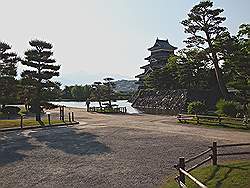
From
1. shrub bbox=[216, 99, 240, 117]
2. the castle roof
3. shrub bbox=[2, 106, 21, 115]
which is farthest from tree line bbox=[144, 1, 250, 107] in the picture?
shrub bbox=[2, 106, 21, 115]

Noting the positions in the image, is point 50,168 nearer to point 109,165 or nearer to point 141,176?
point 109,165

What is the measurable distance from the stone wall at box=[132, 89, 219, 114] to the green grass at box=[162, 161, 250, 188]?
1111 inches

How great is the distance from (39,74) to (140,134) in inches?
483

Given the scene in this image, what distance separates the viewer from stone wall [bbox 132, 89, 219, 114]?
41.1m

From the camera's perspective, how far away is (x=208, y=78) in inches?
1678

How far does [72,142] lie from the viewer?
55.2ft

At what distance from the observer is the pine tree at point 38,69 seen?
26812 mm

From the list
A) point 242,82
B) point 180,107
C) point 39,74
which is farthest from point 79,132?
point 180,107

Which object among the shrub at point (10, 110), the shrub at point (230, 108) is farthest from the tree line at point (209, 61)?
the shrub at point (10, 110)

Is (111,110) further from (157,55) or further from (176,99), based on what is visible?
(157,55)

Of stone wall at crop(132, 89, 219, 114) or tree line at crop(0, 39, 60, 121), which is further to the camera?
stone wall at crop(132, 89, 219, 114)

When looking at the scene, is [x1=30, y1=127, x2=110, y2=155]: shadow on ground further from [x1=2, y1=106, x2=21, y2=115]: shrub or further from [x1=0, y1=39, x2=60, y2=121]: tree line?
[x1=2, y1=106, x2=21, y2=115]: shrub

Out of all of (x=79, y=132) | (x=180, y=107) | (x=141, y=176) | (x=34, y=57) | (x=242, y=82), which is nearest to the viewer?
(x=141, y=176)

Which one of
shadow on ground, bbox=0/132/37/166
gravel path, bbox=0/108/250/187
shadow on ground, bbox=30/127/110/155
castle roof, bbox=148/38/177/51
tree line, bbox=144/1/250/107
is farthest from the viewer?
castle roof, bbox=148/38/177/51
